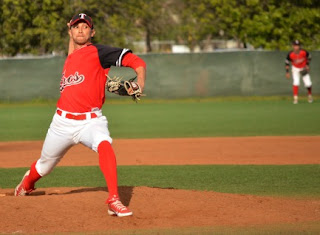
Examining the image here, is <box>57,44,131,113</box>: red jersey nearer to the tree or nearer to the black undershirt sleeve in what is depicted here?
the black undershirt sleeve

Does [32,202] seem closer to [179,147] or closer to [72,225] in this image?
[72,225]

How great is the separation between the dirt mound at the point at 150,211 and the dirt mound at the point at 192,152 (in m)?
3.88

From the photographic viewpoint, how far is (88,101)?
652cm

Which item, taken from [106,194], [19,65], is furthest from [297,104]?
[106,194]

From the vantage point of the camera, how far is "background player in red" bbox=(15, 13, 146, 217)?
6430mm

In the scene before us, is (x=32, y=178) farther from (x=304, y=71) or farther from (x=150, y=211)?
(x=304, y=71)

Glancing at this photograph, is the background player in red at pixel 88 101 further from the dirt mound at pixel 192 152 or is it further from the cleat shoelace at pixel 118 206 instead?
the dirt mound at pixel 192 152

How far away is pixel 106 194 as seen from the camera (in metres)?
7.42

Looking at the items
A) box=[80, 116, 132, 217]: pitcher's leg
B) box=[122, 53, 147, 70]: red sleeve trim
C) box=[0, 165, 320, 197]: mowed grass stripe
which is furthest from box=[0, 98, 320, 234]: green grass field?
box=[122, 53, 147, 70]: red sleeve trim

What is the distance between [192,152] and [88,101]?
628 cm

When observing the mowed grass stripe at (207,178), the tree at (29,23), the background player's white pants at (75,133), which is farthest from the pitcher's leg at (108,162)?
the tree at (29,23)

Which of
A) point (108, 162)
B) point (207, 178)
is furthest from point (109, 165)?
point (207, 178)

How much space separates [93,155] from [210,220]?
6273mm

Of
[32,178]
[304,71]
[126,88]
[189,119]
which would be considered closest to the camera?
[126,88]
